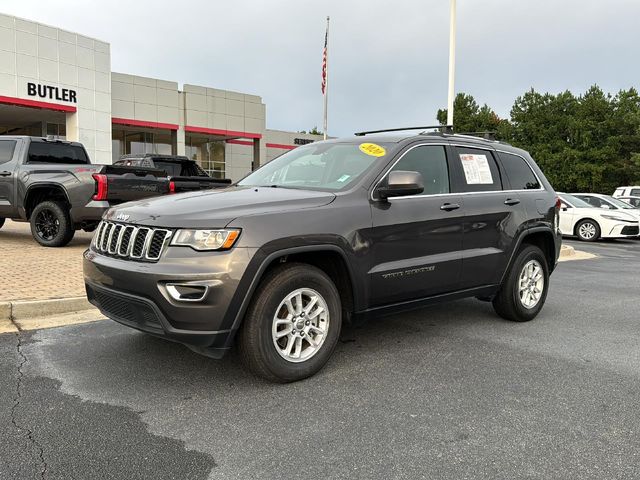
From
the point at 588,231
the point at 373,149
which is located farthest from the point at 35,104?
the point at 373,149

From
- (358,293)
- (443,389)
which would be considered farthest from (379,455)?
(358,293)

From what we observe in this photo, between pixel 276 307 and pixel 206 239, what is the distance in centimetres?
64

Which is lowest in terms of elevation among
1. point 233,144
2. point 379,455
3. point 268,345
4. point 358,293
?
point 379,455

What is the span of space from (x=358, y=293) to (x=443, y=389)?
890mm

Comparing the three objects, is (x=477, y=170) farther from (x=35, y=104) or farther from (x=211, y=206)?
(x=35, y=104)

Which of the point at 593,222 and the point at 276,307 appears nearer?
the point at 276,307

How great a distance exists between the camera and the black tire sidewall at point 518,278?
5301mm

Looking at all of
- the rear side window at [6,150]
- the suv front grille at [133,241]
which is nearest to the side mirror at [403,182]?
the suv front grille at [133,241]

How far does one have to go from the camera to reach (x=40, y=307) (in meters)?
5.36

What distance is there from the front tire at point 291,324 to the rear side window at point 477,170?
1.88 m

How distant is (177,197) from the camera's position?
4.00 m

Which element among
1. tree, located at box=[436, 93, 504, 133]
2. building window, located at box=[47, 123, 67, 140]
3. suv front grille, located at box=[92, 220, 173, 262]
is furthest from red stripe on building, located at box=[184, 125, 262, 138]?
suv front grille, located at box=[92, 220, 173, 262]

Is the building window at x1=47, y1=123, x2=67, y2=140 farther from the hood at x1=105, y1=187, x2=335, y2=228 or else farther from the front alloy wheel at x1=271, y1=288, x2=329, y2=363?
the front alloy wheel at x1=271, y1=288, x2=329, y2=363

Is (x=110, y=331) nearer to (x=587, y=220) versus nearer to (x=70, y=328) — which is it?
(x=70, y=328)
